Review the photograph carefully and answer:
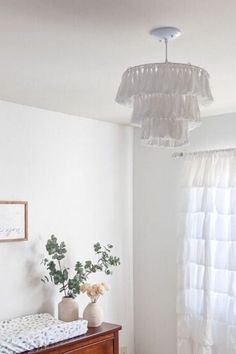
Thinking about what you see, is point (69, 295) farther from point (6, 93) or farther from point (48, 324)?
point (6, 93)

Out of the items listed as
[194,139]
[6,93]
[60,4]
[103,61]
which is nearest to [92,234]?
[194,139]

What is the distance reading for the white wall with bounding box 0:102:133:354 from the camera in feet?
12.0

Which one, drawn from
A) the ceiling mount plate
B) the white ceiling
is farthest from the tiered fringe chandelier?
the white ceiling

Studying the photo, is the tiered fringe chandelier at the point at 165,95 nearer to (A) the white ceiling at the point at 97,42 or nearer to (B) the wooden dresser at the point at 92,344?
(A) the white ceiling at the point at 97,42

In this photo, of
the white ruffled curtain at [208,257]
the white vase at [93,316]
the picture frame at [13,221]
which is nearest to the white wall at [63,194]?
the picture frame at [13,221]

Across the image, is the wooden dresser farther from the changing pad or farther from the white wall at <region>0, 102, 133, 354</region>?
the white wall at <region>0, 102, 133, 354</region>

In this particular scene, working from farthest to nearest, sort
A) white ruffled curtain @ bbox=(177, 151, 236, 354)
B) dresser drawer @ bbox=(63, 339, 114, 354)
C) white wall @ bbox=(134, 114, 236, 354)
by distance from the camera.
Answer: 1. white wall @ bbox=(134, 114, 236, 354)
2. white ruffled curtain @ bbox=(177, 151, 236, 354)
3. dresser drawer @ bbox=(63, 339, 114, 354)

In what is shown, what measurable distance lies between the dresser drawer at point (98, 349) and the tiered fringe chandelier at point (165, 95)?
179 centimetres

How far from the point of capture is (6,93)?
3414 millimetres

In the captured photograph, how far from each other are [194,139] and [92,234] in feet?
4.02

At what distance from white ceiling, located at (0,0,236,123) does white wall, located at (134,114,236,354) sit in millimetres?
1195

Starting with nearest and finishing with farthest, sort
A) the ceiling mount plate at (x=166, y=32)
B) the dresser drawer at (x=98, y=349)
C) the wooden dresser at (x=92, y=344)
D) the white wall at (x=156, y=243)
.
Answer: the ceiling mount plate at (x=166, y=32) → the wooden dresser at (x=92, y=344) → the dresser drawer at (x=98, y=349) → the white wall at (x=156, y=243)

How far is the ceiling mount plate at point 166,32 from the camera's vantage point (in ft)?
7.27

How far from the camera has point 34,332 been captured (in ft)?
10.3
